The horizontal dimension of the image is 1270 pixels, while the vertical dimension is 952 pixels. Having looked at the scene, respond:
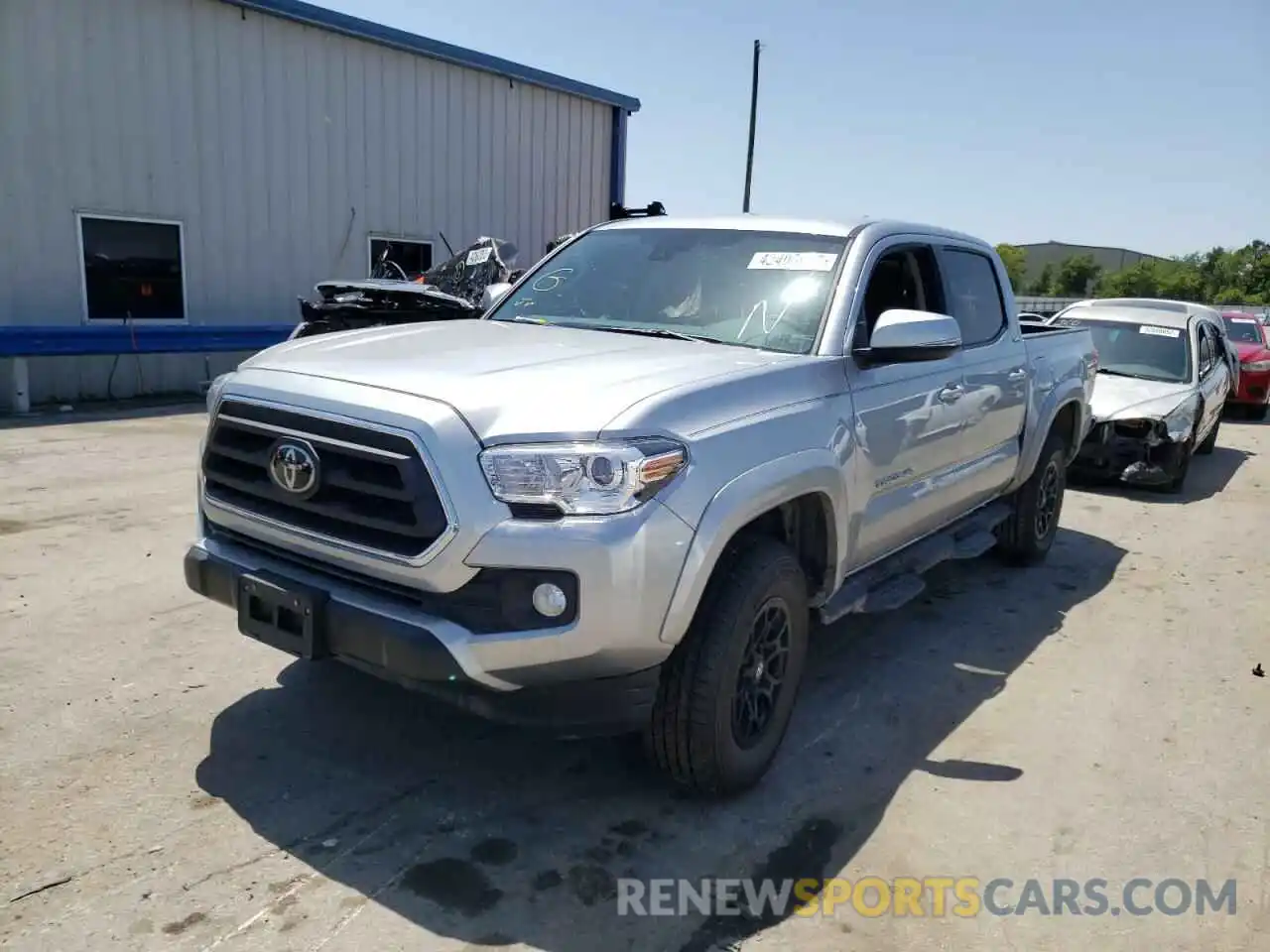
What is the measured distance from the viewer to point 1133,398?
8.88m

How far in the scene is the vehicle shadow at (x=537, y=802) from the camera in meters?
2.68

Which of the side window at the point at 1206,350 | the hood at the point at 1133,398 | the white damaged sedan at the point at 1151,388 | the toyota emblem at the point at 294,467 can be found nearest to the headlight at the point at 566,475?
the toyota emblem at the point at 294,467

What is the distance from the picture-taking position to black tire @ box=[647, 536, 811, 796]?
3002 mm

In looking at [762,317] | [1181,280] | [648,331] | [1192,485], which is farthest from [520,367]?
[1181,280]

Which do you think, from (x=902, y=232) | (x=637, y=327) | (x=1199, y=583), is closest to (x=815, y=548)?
(x=637, y=327)

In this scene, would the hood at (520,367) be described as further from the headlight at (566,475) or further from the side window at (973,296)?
the side window at (973,296)

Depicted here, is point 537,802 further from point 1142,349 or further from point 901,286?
point 1142,349

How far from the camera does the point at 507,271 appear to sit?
11.6m

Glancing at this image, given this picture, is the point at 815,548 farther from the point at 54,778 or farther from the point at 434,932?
the point at 54,778

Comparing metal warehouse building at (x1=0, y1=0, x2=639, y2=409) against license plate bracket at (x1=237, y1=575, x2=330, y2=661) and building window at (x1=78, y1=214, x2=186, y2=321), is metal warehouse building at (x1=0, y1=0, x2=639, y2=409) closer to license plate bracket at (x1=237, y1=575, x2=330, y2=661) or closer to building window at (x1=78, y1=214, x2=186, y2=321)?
building window at (x1=78, y1=214, x2=186, y2=321)

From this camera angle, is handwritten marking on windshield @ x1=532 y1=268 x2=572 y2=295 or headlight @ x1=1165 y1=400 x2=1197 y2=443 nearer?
handwritten marking on windshield @ x1=532 y1=268 x2=572 y2=295

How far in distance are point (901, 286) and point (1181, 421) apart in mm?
5470

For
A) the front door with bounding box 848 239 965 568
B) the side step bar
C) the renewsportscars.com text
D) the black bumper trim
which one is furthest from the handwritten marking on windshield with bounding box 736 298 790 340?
the renewsportscars.com text

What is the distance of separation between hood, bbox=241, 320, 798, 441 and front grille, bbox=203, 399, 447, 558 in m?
0.18
